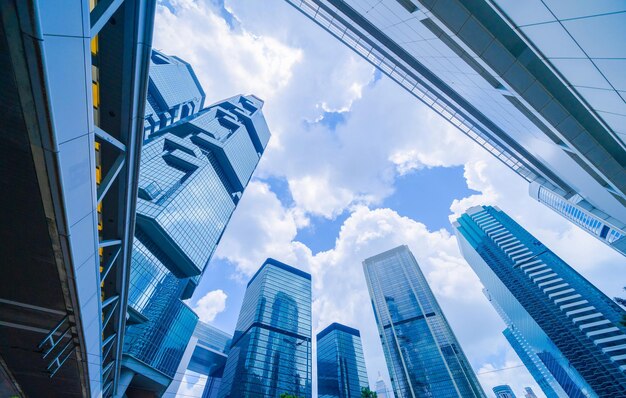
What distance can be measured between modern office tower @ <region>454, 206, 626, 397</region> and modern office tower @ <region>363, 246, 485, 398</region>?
1210 inches

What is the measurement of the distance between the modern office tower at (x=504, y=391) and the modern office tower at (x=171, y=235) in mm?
189802

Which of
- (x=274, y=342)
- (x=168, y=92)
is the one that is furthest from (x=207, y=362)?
(x=168, y=92)

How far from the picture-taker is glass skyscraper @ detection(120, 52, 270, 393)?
4847 cm

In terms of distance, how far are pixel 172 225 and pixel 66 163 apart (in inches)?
2434

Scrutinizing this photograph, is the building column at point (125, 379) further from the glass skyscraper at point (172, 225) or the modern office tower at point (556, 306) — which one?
the modern office tower at point (556, 306)

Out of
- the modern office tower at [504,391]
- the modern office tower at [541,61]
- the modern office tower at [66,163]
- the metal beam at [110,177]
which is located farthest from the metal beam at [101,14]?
the modern office tower at [504,391]

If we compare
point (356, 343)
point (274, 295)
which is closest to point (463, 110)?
point (274, 295)

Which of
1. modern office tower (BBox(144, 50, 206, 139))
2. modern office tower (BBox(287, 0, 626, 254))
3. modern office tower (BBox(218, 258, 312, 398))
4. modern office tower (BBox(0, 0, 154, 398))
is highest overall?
modern office tower (BBox(144, 50, 206, 139))

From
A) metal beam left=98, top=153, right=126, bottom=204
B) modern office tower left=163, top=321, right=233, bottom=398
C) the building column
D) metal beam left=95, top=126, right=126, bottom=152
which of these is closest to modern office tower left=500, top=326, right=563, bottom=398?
modern office tower left=163, top=321, right=233, bottom=398

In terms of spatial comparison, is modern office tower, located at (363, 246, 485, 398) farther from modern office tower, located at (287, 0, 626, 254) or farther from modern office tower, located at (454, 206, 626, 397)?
modern office tower, located at (287, 0, 626, 254)

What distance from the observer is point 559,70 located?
25.0 ft

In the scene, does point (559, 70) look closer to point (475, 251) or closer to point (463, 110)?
point (463, 110)

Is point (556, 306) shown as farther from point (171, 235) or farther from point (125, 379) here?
point (171, 235)

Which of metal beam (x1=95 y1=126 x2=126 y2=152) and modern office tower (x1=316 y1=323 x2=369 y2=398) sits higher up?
modern office tower (x1=316 y1=323 x2=369 y2=398)
